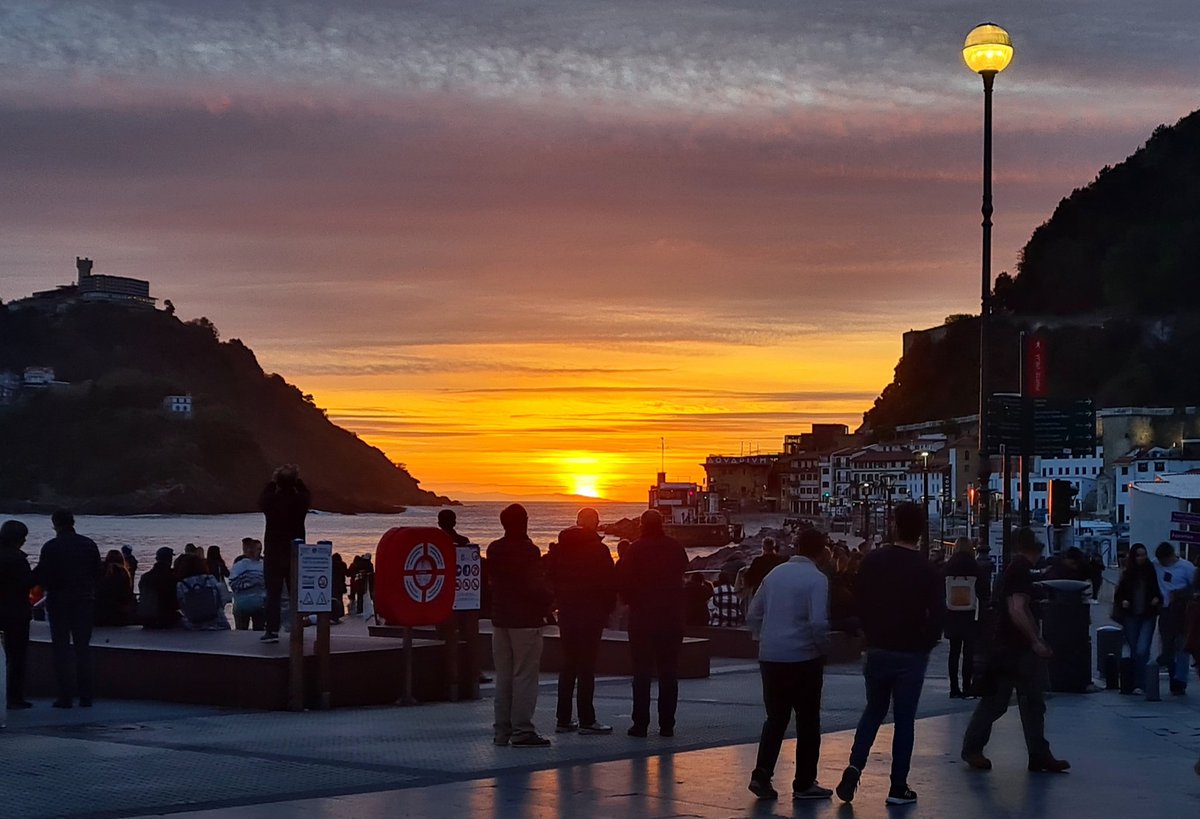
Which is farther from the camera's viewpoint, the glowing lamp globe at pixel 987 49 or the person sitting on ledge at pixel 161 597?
the glowing lamp globe at pixel 987 49

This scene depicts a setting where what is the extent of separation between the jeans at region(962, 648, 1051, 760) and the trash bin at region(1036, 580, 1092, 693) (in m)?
6.24

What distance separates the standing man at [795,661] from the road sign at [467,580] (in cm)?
528

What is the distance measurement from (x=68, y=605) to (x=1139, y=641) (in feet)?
36.6

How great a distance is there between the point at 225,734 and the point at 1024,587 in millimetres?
5875

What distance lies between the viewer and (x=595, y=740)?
12.5 metres

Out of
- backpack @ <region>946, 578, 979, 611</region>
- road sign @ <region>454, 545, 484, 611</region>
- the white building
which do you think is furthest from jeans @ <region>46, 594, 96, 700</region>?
the white building

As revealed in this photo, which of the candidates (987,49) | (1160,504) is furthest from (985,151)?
(1160,504)

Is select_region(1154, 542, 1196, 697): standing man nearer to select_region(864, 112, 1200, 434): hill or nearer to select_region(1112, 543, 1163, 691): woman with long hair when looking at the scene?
select_region(1112, 543, 1163, 691): woman with long hair

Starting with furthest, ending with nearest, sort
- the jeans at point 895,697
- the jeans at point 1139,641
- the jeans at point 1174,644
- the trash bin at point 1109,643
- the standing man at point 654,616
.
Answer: the trash bin at point 1109,643 < the jeans at point 1174,644 < the jeans at point 1139,641 < the standing man at point 654,616 < the jeans at point 895,697

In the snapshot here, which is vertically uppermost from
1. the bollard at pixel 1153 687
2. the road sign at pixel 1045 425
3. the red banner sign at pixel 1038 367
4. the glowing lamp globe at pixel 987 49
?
the glowing lamp globe at pixel 987 49

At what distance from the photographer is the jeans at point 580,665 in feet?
41.7

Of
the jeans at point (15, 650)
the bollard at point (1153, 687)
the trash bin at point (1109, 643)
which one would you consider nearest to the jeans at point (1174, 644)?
the trash bin at point (1109, 643)

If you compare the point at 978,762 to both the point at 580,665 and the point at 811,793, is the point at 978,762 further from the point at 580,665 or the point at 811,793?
the point at 580,665

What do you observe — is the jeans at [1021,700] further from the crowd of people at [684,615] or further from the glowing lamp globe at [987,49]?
the glowing lamp globe at [987,49]
